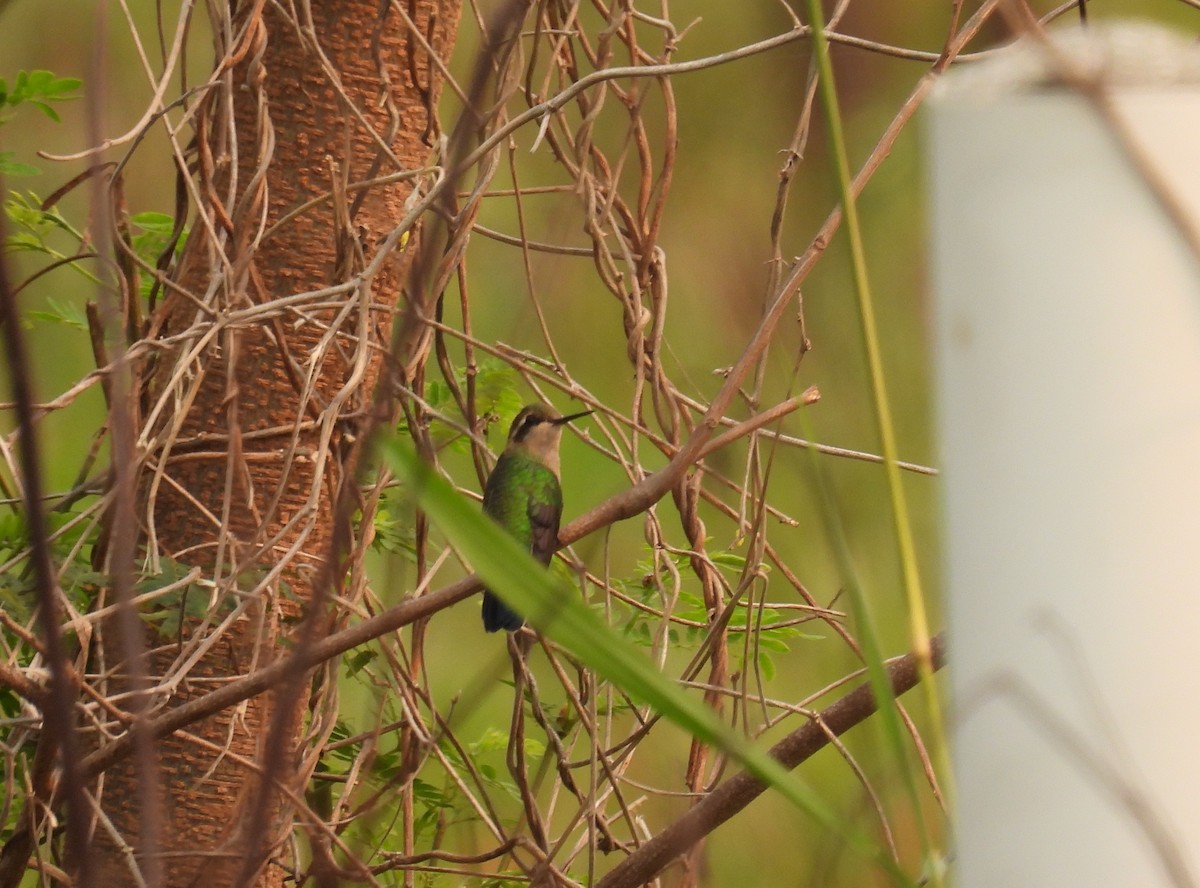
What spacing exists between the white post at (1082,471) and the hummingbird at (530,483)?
1.79 meters

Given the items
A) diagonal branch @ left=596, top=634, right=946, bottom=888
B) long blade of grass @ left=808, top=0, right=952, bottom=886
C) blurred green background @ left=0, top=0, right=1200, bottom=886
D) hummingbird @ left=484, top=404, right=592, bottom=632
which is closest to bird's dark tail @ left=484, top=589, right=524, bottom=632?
hummingbird @ left=484, top=404, right=592, bottom=632

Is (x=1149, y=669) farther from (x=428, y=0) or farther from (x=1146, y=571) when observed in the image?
(x=428, y=0)

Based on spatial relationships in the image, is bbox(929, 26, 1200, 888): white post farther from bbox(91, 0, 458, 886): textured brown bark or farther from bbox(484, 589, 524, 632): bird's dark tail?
bbox(484, 589, 524, 632): bird's dark tail

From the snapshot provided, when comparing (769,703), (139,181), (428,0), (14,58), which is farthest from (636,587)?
(14,58)

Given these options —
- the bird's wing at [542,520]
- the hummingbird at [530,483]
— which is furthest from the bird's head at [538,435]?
the bird's wing at [542,520]

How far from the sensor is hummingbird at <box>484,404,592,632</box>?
2219mm

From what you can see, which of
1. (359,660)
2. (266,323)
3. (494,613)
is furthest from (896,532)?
(494,613)


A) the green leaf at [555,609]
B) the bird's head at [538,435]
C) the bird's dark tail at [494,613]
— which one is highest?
the green leaf at [555,609]

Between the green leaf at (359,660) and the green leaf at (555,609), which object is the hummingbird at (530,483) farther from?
the green leaf at (555,609)

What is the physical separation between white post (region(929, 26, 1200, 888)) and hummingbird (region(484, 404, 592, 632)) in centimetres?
179

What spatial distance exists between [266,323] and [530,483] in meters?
1.08

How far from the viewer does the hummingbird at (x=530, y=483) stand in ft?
7.28

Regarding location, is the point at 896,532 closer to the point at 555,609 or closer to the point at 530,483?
the point at 555,609

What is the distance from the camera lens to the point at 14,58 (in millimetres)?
3203
